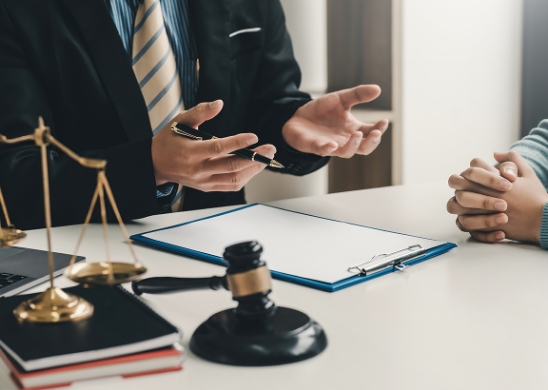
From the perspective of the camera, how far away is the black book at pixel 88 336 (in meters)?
0.50

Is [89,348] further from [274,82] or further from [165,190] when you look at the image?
[274,82]

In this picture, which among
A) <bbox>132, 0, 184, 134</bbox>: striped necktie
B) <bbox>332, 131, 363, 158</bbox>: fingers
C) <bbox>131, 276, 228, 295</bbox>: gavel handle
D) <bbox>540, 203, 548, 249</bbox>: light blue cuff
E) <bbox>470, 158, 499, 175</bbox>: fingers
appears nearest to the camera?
<bbox>131, 276, 228, 295</bbox>: gavel handle

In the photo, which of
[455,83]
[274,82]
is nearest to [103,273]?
[274,82]

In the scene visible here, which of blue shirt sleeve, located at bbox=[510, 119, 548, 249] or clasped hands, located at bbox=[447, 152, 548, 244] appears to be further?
blue shirt sleeve, located at bbox=[510, 119, 548, 249]

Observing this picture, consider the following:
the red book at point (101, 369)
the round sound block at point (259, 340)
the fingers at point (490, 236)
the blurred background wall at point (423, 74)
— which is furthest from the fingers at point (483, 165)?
the blurred background wall at point (423, 74)

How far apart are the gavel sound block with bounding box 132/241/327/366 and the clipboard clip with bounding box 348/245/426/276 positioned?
8.0 inches

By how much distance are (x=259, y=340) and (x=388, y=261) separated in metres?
0.29

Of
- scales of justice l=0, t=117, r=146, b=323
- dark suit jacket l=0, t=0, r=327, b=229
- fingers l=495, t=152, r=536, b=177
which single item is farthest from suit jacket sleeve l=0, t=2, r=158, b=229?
fingers l=495, t=152, r=536, b=177

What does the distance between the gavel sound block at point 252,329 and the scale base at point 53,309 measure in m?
0.10

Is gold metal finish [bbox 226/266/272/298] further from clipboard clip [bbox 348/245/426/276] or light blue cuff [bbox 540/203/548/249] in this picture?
light blue cuff [bbox 540/203/548/249]

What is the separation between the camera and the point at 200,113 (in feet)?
3.12

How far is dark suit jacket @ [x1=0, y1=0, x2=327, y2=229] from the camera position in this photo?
3.53 ft

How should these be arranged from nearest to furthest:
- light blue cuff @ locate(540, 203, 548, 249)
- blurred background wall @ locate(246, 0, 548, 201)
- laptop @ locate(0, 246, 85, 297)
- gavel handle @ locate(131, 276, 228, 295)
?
gavel handle @ locate(131, 276, 228, 295)
laptop @ locate(0, 246, 85, 297)
light blue cuff @ locate(540, 203, 548, 249)
blurred background wall @ locate(246, 0, 548, 201)

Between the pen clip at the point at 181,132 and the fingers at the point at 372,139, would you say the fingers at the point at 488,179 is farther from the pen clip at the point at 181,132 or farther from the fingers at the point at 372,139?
the pen clip at the point at 181,132
